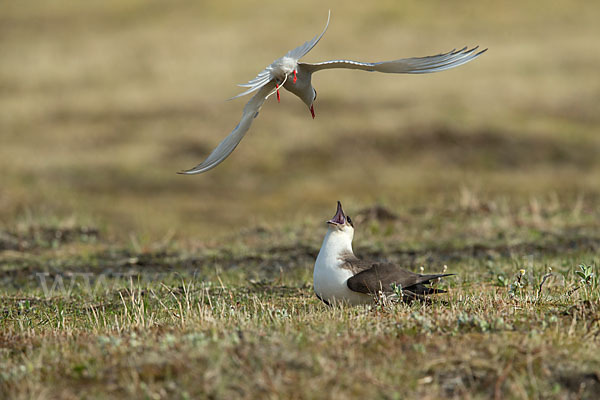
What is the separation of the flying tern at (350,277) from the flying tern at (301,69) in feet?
4.02

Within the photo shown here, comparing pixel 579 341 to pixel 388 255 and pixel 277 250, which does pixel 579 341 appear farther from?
pixel 277 250

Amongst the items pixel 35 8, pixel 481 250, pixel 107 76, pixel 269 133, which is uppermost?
pixel 35 8

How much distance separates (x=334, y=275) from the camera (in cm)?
614

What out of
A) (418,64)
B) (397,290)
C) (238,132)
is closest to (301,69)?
(238,132)

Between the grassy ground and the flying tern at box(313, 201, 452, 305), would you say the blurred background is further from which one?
the flying tern at box(313, 201, 452, 305)

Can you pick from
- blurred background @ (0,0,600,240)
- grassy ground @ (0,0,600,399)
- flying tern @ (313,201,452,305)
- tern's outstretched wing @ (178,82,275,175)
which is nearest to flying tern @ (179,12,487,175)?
tern's outstretched wing @ (178,82,275,175)

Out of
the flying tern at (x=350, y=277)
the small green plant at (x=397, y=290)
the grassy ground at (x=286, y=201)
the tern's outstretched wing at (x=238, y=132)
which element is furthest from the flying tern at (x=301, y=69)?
the small green plant at (x=397, y=290)

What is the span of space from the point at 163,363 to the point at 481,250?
7359 millimetres

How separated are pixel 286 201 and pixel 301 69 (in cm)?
1289

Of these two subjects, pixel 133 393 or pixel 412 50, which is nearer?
pixel 133 393

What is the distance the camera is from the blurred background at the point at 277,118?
1917 centimetres

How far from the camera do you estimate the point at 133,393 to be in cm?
407

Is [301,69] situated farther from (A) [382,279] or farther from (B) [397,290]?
(B) [397,290]

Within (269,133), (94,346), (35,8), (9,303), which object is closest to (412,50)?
(269,133)
